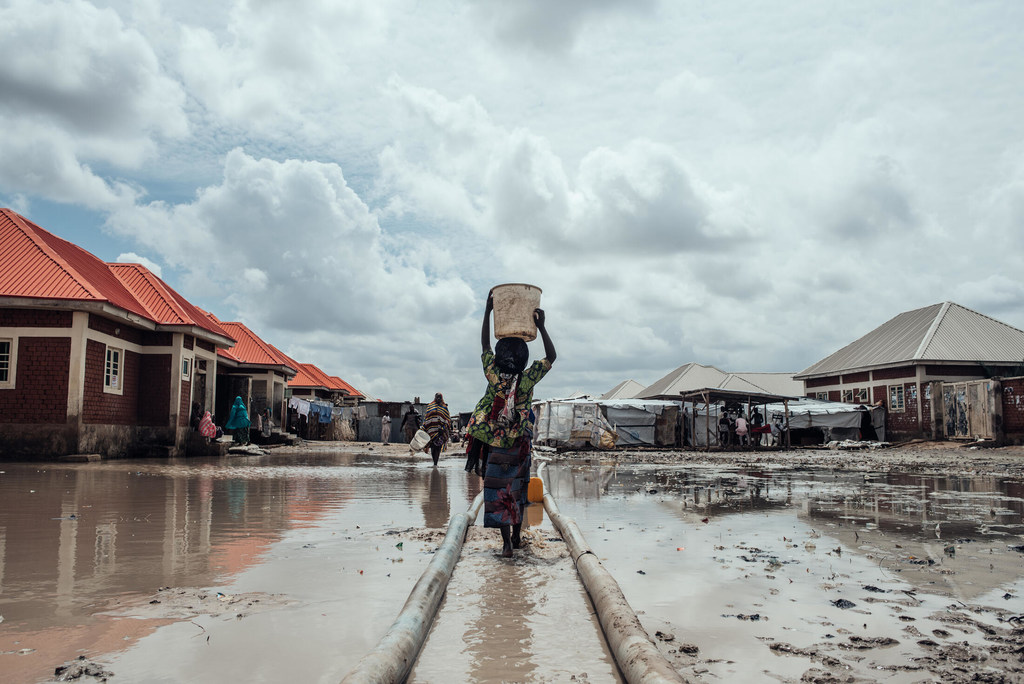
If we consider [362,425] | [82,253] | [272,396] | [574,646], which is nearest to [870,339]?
[362,425]

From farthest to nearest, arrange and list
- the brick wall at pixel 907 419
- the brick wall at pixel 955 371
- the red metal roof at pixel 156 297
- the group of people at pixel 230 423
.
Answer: the brick wall at pixel 955 371, the brick wall at pixel 907 419, the group of people at pixel 230 423, the red metal roof at pixel 156 297

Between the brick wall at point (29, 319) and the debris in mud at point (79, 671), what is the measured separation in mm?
17021

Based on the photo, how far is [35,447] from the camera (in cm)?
1697

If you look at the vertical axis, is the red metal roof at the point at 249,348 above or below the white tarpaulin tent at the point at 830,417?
above

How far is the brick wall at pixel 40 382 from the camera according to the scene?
56.3 feet

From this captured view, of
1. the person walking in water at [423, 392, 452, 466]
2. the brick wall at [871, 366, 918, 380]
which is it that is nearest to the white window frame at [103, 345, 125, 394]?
the person walking in water at [423, 392, 452, 466]

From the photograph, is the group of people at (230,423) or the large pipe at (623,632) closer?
the large pipe at (623,632)

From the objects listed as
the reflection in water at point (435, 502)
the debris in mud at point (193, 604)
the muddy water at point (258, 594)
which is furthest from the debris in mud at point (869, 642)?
the reflection in water at point (435, 502)

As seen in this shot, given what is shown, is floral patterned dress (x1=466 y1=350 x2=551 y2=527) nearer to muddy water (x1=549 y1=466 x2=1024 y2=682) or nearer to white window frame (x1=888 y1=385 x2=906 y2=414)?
muddy water (x1=549 y1=466 x2=1024 y2=682)

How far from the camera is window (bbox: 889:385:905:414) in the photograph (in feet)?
113

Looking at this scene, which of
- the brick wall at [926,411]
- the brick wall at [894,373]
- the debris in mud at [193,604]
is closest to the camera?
the debris in mud at [193,604]

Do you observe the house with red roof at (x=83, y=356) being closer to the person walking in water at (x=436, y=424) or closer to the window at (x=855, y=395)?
the person walking in water at (x=436, y=424)

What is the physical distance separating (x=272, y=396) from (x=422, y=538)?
28613mm

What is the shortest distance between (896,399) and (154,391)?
1296 inches
